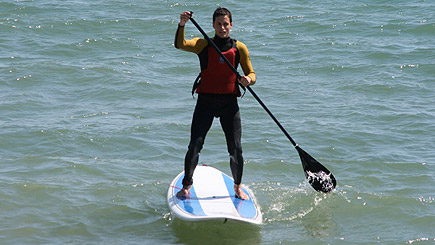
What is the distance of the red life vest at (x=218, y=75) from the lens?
5.92 meters

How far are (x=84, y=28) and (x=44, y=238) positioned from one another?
10482 millimetres

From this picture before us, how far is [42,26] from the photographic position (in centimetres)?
1582

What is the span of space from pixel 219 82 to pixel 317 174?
61.4 inches

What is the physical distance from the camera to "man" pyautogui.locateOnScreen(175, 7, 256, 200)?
19.2ft

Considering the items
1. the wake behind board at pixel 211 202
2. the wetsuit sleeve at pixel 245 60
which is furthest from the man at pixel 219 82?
the wake behind board at pixel 211 202

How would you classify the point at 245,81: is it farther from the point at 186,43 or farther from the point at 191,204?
the point at 191,204

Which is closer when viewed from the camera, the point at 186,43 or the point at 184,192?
the point at 186,43

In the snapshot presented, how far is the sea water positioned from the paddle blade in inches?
11.4

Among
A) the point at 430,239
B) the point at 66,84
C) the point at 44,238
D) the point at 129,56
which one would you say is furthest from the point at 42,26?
the point at 430,239

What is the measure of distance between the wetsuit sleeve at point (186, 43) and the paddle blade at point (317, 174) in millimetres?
1625

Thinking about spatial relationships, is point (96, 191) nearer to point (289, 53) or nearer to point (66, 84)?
point (66, 84)

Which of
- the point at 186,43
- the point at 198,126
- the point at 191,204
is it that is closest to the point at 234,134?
the point at 198,126

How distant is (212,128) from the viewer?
960cm

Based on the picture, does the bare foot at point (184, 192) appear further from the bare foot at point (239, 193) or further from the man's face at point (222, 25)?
the man's face at point (222, 25)
